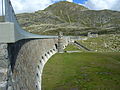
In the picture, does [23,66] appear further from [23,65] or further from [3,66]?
[3,66]

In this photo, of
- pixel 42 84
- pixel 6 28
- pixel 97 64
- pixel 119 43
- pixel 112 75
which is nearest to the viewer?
pixel 6 28

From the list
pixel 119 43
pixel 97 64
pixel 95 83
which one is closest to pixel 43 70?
pixel 95 83

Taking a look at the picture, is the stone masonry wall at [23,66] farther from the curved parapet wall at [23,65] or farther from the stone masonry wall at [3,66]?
the stone masonry wall at [3,66]

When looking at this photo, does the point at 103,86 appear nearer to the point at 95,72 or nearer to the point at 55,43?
the point at 95,72

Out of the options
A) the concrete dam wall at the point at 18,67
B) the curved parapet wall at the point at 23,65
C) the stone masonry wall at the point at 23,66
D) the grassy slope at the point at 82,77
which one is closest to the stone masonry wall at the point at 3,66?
the concrete dam wall at the point at 18,67

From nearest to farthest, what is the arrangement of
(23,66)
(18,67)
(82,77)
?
(18,67) → (23,66) → (82,77)

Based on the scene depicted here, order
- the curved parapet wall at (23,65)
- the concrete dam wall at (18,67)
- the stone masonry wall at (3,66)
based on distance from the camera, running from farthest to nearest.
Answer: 1. the curved parapet wall at (23,65)
2. the concrete dam wall at (18,67)
3. the stone masonry wall at (3,66)

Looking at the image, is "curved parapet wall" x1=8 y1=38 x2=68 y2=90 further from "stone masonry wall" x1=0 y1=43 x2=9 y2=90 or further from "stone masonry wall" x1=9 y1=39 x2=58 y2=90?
"stone masonry wall" x1=0 y1=43 x2=9 y2=90

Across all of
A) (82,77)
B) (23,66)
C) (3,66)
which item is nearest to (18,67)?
(23,66)

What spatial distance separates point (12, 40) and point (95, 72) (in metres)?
27.8

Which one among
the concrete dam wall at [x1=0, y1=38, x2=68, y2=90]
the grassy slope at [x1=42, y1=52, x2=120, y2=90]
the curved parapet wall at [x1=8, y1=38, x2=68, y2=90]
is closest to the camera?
the concrete dam wall at [x1=0, y1=38, x2=68, y2=90]

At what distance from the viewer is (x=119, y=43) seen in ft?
273

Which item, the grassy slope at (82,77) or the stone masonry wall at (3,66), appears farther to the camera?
the grassy slope at (82,77)

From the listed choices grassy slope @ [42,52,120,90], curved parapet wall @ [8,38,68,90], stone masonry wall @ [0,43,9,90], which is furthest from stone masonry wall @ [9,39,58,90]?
grassy slope @ [42,52,120,90]
